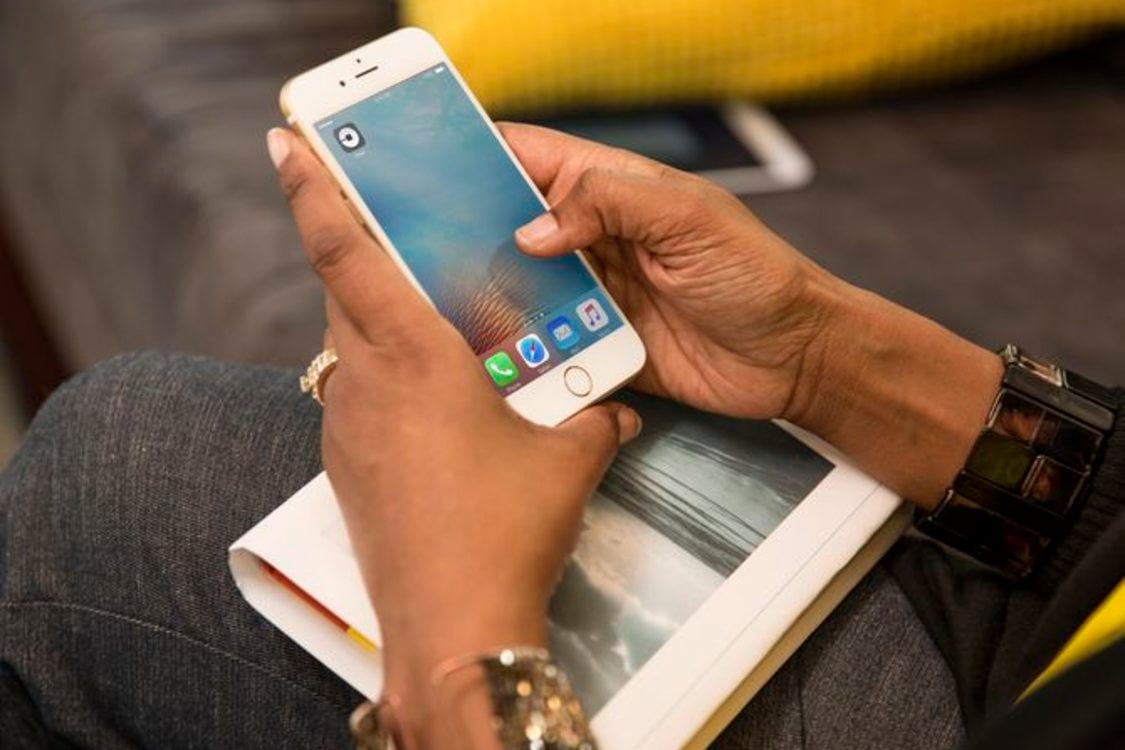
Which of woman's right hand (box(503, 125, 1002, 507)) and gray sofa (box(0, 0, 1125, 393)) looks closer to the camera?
woman's right hand (box(503, 125, 1002, 507))

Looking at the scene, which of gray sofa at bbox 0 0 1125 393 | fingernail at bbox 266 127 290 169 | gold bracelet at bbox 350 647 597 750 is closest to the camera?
gold bracelet at bbox 350 647 597 750

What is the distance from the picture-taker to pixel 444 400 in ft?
1.77

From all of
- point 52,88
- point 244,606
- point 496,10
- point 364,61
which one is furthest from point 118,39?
point 244,606

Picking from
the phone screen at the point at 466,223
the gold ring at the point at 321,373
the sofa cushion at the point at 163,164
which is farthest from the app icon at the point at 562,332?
the sofa cushion at the point at 163,164

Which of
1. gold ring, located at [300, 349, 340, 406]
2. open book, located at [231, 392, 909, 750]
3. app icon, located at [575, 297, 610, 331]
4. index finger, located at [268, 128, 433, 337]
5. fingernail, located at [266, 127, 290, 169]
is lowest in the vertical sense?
open book, located at [231, 392, 909, 750]

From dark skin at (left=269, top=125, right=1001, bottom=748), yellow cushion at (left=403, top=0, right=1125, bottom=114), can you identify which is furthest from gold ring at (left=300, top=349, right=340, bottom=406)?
yellow cushion at (left=403, top=0, right=1125, bottom=114)

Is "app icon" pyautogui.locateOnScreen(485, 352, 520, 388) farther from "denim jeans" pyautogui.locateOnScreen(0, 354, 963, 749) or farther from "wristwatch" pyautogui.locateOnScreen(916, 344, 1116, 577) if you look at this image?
"wristwatch" pyautogui.locateOnScreen(916, 344, 1116, 577)

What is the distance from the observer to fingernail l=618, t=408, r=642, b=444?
62 cm

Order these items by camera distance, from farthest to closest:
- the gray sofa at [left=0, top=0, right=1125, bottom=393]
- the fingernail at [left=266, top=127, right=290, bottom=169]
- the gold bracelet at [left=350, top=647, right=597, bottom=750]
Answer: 1. the gray sofa at [left=0, top=0, right=1125, bottom=393]
2. the fingernail at [left=266, top=127, right=290, bottom=169]
3. the gold bracelet at [left=350, top=647, right=597, bottom=750]

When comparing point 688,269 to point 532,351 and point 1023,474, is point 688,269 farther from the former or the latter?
point 1023,474

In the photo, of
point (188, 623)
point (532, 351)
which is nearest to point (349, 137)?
point (532, 351)

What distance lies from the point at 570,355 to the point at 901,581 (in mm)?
216

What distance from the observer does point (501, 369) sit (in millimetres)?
624

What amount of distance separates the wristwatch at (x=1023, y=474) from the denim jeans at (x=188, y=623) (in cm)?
6
